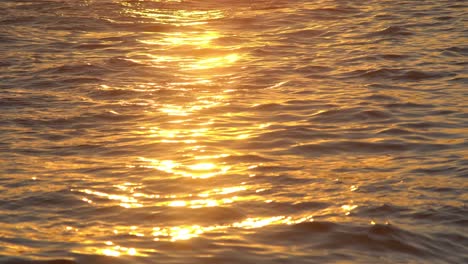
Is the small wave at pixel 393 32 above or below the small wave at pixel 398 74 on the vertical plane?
above

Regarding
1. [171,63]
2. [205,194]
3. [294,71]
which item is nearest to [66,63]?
[171,63]

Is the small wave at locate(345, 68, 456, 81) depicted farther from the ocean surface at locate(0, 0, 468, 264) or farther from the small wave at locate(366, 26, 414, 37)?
the small wave at locate(366, 26, 414, 37)

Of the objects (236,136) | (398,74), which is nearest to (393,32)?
(398,74)

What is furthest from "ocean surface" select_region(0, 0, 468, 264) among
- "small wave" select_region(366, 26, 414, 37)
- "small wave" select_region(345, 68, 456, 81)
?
"small wave" select_region(366, 26, 414, 37)

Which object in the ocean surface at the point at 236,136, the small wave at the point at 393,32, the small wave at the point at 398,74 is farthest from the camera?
the small wave at the point at 393,32

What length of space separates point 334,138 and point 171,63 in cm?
402

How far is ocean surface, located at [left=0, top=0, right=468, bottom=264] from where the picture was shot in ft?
22.9

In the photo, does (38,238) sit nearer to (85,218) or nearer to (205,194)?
(85,218)

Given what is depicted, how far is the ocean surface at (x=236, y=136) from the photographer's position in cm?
698

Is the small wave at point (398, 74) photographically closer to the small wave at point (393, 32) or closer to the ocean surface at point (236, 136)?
the ocean surface at point (236, 136)

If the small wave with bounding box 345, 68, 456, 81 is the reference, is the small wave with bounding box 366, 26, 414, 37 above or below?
above

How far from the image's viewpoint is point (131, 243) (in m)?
6.82

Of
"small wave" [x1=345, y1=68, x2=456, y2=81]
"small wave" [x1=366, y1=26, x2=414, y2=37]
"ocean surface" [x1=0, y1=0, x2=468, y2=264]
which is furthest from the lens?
"small wave" [x1=366, y1=26, x2=414, y2=37]

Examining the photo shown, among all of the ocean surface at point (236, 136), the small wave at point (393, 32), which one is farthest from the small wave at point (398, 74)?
the small wave at point (393, 32)
